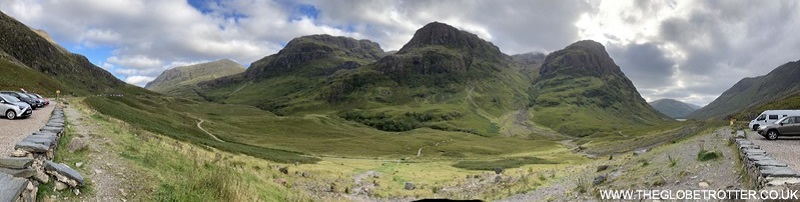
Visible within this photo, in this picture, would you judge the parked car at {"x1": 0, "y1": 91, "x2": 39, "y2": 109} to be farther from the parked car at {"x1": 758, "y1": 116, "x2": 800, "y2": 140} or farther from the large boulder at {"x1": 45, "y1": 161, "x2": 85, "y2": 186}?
the parked car at {"x1": 758, "y1": 116, "x2": 800, "y2": 140}

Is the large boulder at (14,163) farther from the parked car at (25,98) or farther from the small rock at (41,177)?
the parked car at (25,98)

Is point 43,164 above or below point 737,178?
below

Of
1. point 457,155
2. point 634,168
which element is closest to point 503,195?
point 634,168

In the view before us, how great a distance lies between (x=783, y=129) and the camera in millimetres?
37469

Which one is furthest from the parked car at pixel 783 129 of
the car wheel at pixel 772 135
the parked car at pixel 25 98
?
the parked car at pixel 25 98

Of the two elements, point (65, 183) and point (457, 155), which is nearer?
point (65, 183)

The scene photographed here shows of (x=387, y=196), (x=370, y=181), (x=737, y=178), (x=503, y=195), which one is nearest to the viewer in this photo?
(x=737, y=178)

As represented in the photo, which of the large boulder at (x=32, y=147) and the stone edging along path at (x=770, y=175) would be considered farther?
the stone edging along path at (x=770, y=175)

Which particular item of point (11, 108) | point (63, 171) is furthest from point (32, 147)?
point (11, 108)

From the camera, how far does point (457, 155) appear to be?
348ft

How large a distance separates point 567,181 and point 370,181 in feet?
68.5

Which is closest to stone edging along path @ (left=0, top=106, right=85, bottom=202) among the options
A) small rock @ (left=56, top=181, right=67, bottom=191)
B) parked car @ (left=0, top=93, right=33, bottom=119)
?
small rock @ (left=56, top=181, right=67, bottom=191)

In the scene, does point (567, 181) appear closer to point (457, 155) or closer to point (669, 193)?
point (669, 193)

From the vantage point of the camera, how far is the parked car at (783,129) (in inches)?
1461
